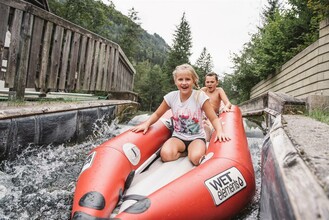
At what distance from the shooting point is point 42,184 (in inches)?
89.9

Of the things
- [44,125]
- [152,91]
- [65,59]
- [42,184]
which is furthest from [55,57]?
[152,91]

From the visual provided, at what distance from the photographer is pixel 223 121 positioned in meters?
3.24

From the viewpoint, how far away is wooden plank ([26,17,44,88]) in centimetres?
369

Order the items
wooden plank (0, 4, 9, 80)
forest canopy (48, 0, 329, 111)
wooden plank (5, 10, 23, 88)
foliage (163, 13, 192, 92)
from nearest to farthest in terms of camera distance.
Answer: wooden plank (0, 4, 9, 80)
wooden plank (5, 10, 23, 88)
forest canopy (48, 0, 329, 111)
foliage (163, 13, 192, 92)

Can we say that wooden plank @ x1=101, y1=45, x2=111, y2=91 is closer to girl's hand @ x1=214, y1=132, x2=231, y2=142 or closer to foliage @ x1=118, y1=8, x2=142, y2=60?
girl's hand @ x1=214, y1=132, x2=231, y2=142

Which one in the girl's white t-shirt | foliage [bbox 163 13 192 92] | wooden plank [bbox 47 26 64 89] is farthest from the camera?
foliage [bbox 163 13 192 92]

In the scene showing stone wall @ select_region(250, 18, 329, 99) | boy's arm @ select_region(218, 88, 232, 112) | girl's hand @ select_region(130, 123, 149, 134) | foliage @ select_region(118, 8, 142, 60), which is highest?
foliage @ select_region(118, 8, 142, 60)

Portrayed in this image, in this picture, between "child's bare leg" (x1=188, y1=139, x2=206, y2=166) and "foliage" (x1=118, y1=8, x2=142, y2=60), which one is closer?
"child's bare leg" (x1=188, y1=139, x2=206, y2=166)

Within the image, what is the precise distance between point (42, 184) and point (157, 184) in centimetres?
103

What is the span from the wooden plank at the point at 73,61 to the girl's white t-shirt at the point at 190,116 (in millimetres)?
2612

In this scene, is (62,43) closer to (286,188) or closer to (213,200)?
(213,200)

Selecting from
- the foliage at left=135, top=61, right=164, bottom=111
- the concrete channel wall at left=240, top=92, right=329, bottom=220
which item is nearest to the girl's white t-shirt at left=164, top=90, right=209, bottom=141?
the concrete channel wall at left=240, top=92, right=329, bottom=220

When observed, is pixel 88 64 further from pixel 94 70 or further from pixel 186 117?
pixel 186 117

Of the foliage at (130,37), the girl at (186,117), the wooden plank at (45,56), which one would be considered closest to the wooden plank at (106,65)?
the wooden plank at (45,56)
